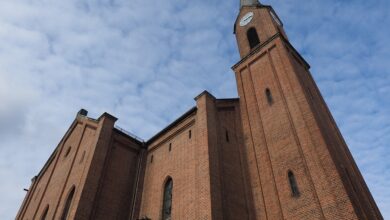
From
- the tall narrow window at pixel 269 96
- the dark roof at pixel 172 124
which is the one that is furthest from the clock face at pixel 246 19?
the dark roof at pixel 172 124

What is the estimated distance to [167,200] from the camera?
14.5m

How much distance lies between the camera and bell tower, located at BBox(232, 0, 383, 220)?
10367 millimetres

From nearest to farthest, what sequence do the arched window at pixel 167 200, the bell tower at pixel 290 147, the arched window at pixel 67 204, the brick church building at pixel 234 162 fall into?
1. the bell tower at pixel 290 147
2. the brick church building at pixel 234 162
3. the arched window at pixel 167 200
4. the arched window at pixel 67 204

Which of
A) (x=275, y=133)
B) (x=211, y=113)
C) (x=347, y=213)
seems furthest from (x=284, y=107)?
(x=347, y=213)

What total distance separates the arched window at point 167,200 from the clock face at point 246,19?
12.1 meters

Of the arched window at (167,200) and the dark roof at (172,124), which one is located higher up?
the dark roof at (172,124)

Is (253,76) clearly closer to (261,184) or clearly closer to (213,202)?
(261,184)

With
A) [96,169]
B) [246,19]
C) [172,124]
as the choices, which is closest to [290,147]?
[172,124]

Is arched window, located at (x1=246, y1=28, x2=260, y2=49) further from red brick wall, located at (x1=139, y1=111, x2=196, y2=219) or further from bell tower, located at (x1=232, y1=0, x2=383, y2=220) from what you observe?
red brick wall, located at (x1=139, y1=111, x2=196, y2=219)

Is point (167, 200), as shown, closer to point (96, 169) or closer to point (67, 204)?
point (96, 169)

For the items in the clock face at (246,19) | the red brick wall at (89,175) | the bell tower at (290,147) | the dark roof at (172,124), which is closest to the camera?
the bell tower at (290,147)

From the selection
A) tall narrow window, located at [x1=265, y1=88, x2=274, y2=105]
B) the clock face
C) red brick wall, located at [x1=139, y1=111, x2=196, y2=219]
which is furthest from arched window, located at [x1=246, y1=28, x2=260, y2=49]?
red brick wall, located at [x1=139, y1=111, x2=196, y2=219]

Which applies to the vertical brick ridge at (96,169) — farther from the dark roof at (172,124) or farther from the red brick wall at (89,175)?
the dark roof at (172,124)

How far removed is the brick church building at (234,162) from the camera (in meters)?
11.1
